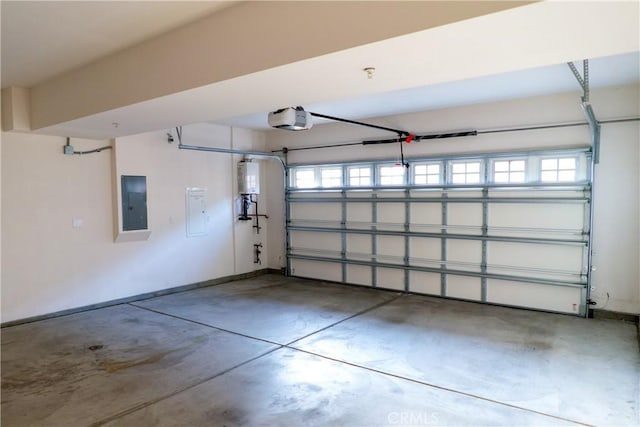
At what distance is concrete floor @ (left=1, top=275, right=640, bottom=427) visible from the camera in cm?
290

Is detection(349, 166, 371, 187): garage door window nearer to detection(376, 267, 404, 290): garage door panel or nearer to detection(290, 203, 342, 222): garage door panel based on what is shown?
detection(290, 203, 342, 222): garage door panel

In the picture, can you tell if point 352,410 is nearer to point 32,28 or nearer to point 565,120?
point 32,28

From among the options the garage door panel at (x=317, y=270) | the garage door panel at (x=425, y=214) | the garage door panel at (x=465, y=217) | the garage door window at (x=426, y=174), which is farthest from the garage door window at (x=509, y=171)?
the garage door panel at (x=317, y=270)

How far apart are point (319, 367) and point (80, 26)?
3.36 m

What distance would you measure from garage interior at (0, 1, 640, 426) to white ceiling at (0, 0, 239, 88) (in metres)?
0.02

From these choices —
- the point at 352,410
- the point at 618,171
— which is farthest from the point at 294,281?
the point at 618,171

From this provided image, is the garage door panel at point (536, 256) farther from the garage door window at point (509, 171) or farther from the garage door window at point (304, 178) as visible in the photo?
the garage door window at point (304, 178)

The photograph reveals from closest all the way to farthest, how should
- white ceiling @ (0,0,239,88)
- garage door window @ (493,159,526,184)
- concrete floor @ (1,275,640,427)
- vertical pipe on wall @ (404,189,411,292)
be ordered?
white ceiling @ (0,0,239,88) < concrete floor @ (1,275,640,427) < garage door window @ (493,159,526,184) < vertical pipe on wall @ (404,189,411,292)

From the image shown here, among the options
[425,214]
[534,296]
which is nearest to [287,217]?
[425,214]

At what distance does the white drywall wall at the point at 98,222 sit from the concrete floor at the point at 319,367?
490mm

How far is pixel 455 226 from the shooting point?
6020mm

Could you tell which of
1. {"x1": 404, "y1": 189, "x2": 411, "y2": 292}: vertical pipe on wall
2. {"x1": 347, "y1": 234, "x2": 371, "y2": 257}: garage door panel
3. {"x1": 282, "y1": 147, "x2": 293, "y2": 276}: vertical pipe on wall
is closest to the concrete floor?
{"x1": 404, "y1": 189, "x2": 411, "y2": 292}: vertical pipe on wall

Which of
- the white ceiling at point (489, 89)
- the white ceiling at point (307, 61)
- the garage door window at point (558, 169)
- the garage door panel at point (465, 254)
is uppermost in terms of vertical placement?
the white ceiling at point (489, 89)

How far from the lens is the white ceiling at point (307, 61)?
2090 mm
